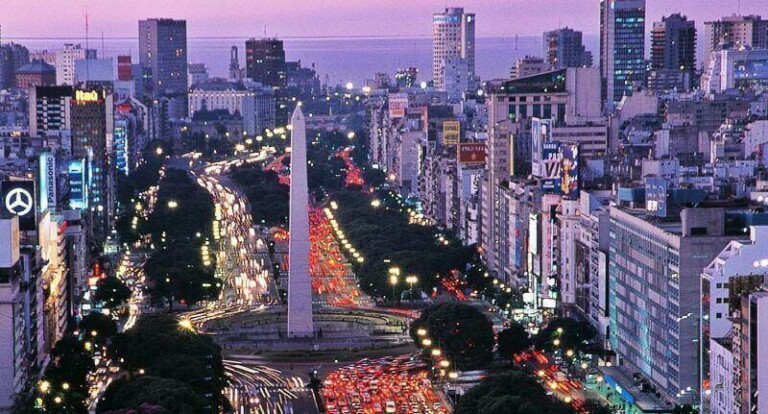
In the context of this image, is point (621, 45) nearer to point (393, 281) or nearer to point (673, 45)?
point (673, 45)

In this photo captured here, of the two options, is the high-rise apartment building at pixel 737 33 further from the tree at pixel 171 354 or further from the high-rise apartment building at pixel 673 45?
the tree at pixel 171 354

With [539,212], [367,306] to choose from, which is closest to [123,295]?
[367,306]

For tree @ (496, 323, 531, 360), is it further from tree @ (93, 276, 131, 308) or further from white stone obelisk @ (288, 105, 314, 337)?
tree @ (93, 276, 131, 308)

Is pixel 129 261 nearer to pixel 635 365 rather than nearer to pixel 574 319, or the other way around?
pixel 574 319

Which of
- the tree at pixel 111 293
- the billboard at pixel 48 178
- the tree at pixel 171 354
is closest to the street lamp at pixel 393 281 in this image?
the tree at pixel 111 293

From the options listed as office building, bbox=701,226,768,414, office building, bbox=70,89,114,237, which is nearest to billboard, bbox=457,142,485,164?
office building, bbox=70,89,114,237
